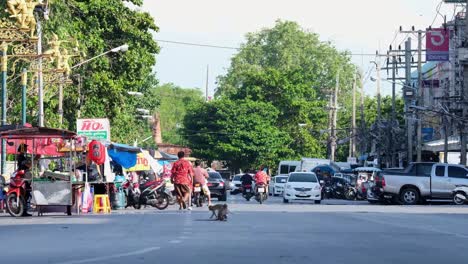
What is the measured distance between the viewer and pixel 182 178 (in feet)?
111

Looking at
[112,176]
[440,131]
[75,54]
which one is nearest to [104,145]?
[112,176]

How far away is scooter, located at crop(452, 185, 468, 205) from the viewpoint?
47.8m

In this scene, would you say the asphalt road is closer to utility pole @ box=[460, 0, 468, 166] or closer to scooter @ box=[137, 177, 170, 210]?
scooter @ box=[137, 177, 170, 210]

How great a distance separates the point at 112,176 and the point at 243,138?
66.6m

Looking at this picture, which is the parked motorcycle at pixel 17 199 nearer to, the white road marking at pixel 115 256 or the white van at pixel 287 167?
the white road marking at pixel 115 256

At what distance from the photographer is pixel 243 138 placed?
103188 mm

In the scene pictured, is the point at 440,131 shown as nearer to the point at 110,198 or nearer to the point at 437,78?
the point at 437,78

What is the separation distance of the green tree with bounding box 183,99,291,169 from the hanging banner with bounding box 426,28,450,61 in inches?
1105

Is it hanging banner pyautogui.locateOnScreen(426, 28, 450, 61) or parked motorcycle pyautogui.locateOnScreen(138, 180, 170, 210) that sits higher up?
hanging banner pyautogui.locateOnScreen(426, 28, 450, 61)

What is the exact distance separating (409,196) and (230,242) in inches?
1250

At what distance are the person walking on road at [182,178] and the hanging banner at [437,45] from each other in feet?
146

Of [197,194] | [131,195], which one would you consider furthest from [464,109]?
[131,195]

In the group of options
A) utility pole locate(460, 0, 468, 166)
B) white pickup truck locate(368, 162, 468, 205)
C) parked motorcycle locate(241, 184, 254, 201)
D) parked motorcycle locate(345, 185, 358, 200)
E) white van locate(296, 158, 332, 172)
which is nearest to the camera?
white pickup truck locate(368, 162, 468, 205)

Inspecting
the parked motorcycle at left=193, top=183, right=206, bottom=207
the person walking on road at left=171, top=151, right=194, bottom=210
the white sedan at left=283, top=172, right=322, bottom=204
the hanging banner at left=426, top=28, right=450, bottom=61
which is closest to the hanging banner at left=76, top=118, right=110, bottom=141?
the parked motorcycle at left=193, top=183, right=206, bottom=207
